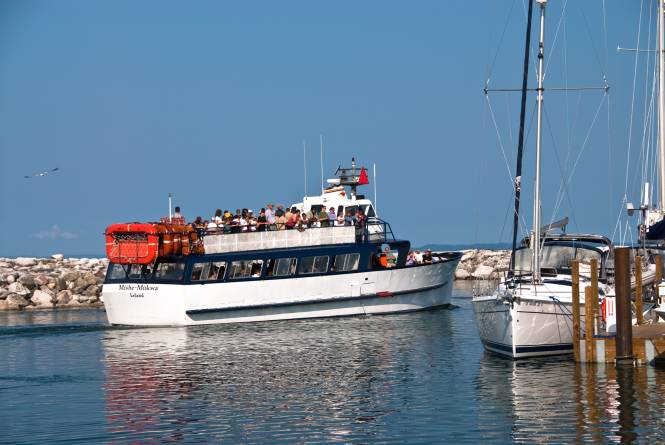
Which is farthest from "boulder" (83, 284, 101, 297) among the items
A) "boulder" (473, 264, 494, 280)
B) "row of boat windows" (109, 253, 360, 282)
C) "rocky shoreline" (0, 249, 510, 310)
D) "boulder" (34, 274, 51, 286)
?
"boulder" (473, 264, 494, 280)

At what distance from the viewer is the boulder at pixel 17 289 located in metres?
53.3

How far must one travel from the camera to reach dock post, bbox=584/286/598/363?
1014 inches

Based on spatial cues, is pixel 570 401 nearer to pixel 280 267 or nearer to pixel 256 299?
pixel 280 267

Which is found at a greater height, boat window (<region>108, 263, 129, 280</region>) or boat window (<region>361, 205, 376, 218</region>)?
boat window (<region>361, 205, 376, 218</region>)

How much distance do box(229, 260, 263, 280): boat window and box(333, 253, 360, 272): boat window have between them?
2.79 meters

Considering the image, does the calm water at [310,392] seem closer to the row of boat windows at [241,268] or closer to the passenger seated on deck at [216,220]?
the row of boat windows at [241,268]

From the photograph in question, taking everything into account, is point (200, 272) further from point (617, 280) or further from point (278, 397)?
point (617, 280)

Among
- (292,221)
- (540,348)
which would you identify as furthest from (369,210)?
(540,348)

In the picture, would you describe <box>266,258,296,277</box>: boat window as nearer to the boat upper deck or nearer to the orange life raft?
the boat upper deck

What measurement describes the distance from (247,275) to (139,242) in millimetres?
4205

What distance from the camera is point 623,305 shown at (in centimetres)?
2448

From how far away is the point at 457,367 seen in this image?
27906 millimetres

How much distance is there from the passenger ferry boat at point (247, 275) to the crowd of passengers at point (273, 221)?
1.32 feet

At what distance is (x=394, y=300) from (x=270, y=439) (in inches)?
903
